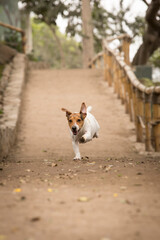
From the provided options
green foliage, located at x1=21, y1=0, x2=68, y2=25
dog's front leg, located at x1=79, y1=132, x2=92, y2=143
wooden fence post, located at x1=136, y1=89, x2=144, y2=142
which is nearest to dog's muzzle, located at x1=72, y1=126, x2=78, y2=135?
dog's front leg, located at x1=79, y1=132, x2=92, y2=143

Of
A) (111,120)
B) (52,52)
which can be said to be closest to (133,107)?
(111,120)

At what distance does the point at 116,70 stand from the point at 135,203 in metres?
10.0

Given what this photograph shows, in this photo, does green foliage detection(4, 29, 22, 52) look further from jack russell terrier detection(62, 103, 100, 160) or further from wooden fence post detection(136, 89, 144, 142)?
jack russell terrier detection(62, 103, 100, 160)

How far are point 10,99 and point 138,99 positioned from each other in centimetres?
403

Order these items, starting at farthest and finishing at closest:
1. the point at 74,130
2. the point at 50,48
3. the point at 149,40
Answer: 1. the point at 50,48
2. the point at 149,40
3. the point at 74,130

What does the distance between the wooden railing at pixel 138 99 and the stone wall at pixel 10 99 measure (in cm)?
286

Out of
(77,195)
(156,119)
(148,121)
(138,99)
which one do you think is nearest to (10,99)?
(138,99)

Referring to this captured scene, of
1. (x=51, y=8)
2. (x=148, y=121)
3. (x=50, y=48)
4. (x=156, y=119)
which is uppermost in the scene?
(x=50, y=48)

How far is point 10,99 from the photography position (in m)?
11.8

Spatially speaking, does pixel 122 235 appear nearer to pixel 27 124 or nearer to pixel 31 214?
pixel 31 214

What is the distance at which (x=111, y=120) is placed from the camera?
11.0 m

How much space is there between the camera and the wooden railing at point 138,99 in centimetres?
817

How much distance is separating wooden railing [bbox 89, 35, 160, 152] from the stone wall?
2.86 meters

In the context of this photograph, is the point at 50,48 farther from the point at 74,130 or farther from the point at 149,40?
the point at 74,130
